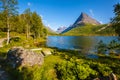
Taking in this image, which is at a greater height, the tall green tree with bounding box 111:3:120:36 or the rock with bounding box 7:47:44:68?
the tall green tree with bounding box 111:3:120:36

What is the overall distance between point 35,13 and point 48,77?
8289cm

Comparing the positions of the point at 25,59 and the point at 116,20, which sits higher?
the point at 116,20

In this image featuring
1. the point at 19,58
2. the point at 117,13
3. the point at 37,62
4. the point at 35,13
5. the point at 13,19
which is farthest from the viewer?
the point at 35,13

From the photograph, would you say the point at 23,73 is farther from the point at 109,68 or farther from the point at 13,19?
the point at 13,19

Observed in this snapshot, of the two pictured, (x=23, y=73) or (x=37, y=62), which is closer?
(x=23, y=73)

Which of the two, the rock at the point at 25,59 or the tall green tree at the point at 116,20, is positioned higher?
the tall green tree at the point at 116,20

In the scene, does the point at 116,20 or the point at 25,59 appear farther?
the point at 116,20

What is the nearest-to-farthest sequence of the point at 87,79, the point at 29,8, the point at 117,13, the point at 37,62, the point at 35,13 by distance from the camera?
1. the point at 87,79
2. the point at 37,62
3. the point at 117,13
4. the point at 29,8
5. the point at 35,13

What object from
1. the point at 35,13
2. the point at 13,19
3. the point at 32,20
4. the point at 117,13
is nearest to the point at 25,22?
the point at 32,20

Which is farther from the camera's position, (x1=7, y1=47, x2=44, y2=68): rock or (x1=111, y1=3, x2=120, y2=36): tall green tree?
(x1=111, y1=3, x2=120, y2=36): tall green tree

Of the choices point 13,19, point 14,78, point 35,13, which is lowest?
point 14,78

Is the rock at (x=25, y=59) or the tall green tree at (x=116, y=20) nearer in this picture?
the rock at (x=25, y=59)

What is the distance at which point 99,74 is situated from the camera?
19.5 metres

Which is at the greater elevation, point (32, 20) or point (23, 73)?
point (32, 20)
